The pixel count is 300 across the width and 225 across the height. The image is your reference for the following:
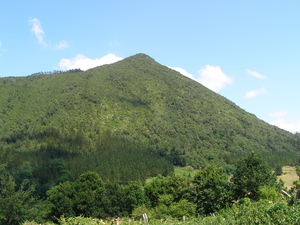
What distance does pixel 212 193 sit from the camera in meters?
42.7

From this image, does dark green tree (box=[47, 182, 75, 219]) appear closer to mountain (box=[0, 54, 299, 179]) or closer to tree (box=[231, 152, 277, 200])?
tree (box=[231, 152, 277, 200])

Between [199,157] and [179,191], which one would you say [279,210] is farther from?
[199,157]

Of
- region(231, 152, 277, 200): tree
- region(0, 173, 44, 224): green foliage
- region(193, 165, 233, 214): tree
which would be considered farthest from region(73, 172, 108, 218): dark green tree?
region(231, 152, 277, 200): tree

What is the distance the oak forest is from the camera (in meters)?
36.3

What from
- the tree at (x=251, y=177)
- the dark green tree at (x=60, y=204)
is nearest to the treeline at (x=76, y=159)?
the dark green tree at (x=60, y=204)

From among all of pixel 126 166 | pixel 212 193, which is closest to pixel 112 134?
pixel 126 166

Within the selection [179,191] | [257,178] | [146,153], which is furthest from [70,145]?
[257,178]

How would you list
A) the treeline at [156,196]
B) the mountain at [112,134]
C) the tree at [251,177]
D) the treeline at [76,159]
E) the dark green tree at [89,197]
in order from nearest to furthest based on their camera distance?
the treeline at [156,196] < the tree at [251,177] < the dark green tree at [89,197] < the treeline at [76,159] < the mountain at [112,134]

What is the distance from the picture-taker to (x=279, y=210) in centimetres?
1359

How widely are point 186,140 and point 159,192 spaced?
11998cm

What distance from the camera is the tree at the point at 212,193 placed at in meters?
42.8

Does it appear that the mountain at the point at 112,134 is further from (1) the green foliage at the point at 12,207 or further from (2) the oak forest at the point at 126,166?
(1) the green foliage at the point at 12,207

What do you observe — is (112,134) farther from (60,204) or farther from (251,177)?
(251,177)

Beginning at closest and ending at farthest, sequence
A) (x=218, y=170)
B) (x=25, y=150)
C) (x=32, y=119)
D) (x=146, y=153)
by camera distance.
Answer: (x=218, y=170) → (x=25, y=150) → (x=146, y=153) → (x=32, y=119)
